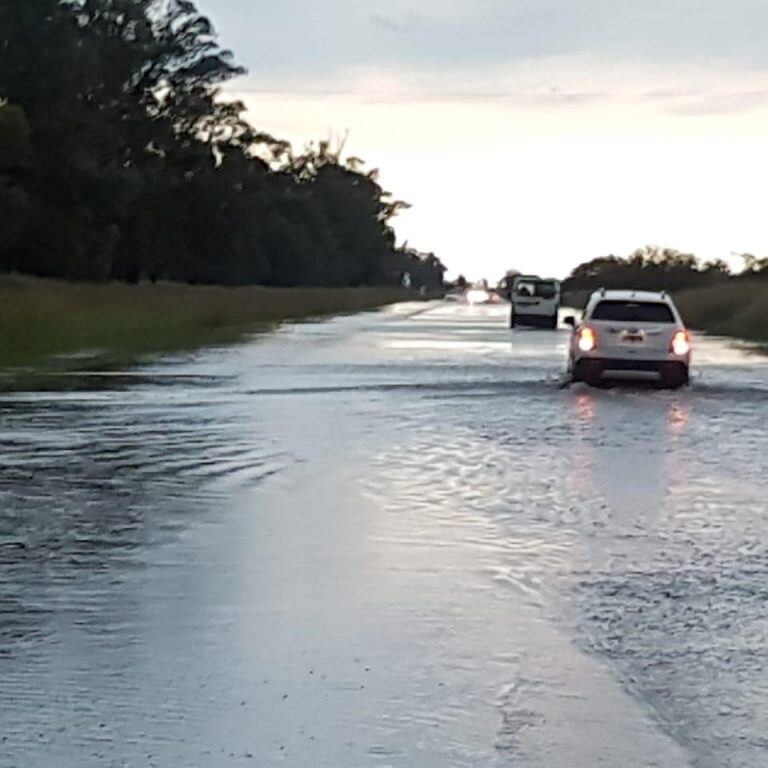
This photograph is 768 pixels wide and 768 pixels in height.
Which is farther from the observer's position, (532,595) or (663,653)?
(532,595)

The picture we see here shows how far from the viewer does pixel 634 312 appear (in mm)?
27953

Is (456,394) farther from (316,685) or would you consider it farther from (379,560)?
(316,685)

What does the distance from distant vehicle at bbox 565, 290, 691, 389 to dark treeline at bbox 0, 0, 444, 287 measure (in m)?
43.8

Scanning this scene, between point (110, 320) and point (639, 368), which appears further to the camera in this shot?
point (110, 320)

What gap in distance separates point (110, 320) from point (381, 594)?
42454mm

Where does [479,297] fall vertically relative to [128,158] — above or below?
below

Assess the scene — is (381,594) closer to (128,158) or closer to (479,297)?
(128,158)

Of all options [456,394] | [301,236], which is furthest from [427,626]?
[301,236]

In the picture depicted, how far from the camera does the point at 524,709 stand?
7496 mm

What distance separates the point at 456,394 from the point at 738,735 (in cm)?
1939

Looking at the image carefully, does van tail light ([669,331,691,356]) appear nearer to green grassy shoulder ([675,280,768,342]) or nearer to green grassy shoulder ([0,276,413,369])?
green grassy shoulder ([0,276,413,369])

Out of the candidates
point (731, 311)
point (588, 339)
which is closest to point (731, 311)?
point (731, 311)

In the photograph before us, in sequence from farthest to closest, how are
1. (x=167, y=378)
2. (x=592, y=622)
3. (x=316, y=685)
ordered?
1. (x=167, y=378)
2. (x=592, y=622)
3. (x=316, y=685)

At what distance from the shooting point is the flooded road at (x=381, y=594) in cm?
714
